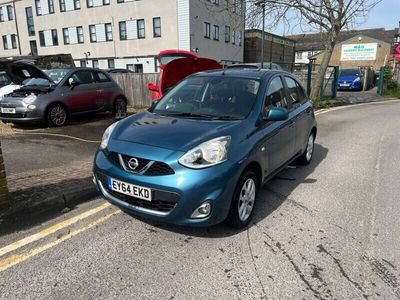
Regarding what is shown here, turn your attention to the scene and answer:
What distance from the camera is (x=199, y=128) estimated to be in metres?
3.67

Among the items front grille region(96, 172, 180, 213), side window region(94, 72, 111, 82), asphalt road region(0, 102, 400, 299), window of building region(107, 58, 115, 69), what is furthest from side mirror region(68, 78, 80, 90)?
window of building region(107, 58, 115, 69)

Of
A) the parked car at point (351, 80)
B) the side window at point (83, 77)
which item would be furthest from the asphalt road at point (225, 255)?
the parked car at point (351, 80)

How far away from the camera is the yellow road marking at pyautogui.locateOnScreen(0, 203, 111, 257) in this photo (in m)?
3.28

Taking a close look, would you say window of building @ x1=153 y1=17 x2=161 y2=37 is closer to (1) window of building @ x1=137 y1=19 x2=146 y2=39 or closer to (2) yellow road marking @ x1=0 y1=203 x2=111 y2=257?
(1) window of building @ x1=137 y1=19 x2=146 y2=39

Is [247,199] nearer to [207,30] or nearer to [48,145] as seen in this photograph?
[48,145]

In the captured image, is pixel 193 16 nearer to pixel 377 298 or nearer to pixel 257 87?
pixel 257 87

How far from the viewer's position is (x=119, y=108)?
11047 millimetres

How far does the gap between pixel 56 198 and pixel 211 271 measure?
2129 mm

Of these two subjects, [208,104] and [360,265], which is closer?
[360,265]

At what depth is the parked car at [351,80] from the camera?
2469cm

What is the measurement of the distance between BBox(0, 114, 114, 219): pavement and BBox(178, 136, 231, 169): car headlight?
5.97 ft

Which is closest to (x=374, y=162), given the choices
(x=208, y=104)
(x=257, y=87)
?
(x=257, y=87)

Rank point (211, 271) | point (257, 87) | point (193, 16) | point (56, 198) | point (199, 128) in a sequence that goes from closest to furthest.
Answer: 1. point (211, 271)
2. point (199, 128)
3. point (56, 198)
4. point (257, 87)
5. point (193, 16)

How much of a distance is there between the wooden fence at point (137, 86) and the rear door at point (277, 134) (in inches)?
396
